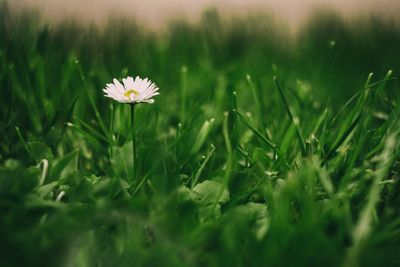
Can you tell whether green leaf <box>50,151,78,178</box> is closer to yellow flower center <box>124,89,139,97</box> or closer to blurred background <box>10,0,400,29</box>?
yellow flower center <box>124,89,139,97</box>

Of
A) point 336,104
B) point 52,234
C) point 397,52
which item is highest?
point 397,52

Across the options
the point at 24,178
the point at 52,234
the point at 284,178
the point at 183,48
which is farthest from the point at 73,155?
the point at 183,48

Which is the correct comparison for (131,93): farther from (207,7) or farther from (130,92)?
(207,7)

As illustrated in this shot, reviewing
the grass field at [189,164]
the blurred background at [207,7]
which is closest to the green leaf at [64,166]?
the grass field at [189,164]

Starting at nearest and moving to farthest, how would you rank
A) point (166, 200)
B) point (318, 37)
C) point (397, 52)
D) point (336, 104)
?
point (166, 200) → point (336, 104) → point (397, 52) → point (318, 37)

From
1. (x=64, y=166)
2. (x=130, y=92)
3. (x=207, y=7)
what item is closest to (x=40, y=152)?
(x=64, y=166)

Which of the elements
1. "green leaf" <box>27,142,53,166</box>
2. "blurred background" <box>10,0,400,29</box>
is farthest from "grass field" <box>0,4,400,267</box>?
"blurred background" <box>10,0,400,29</box>

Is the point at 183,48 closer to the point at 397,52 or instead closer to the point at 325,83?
the point at 325,83

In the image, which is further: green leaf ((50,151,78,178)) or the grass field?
green leaf ((50,151,78,178))

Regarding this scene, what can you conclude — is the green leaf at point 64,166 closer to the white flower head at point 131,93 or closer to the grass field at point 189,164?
the grass field at point 189,164
